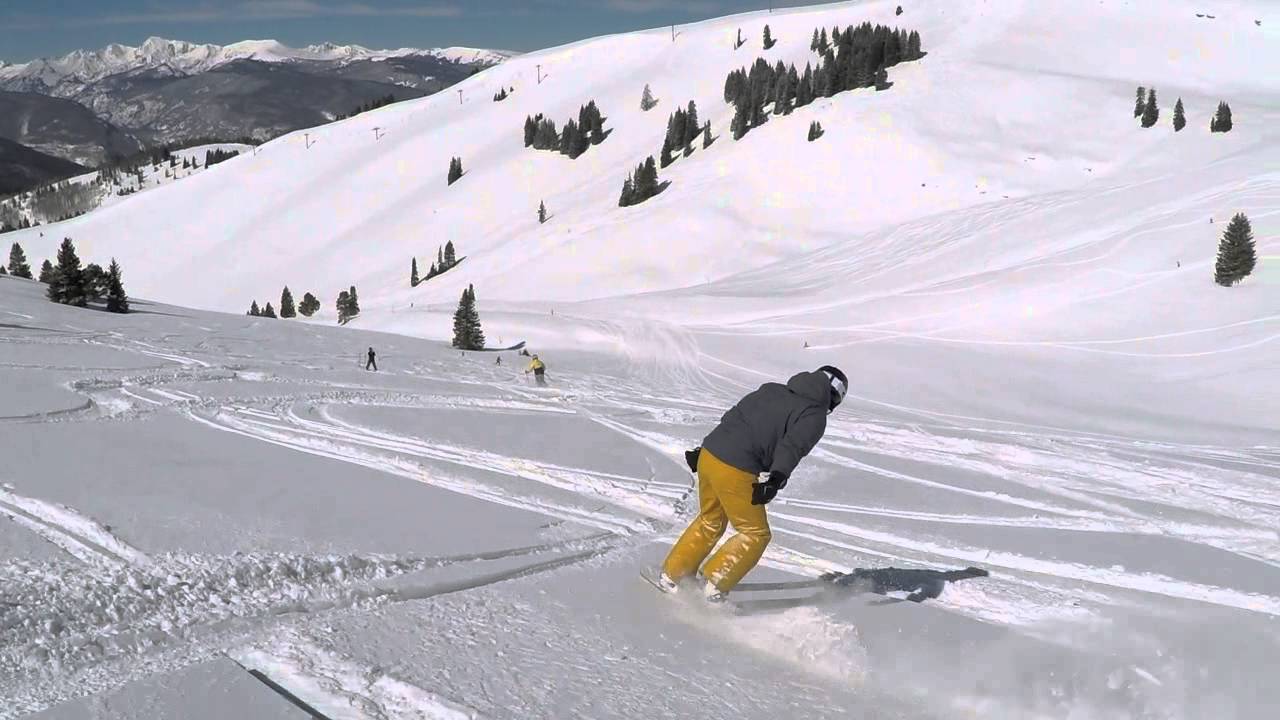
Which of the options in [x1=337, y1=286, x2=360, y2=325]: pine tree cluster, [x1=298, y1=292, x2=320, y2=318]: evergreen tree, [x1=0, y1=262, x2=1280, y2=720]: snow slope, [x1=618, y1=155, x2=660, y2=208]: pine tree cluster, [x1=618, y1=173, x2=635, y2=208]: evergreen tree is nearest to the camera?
[x1=0, y1=262, x2=1280, y2=720]: snow slope

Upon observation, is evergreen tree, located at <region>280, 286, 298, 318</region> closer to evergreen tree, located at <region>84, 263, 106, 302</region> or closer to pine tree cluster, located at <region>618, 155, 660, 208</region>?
pine tree cluster, located at <region>618, 155, 660, 208</region>

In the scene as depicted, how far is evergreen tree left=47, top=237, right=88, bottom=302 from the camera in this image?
121ft

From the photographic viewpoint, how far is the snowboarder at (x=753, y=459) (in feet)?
16.9

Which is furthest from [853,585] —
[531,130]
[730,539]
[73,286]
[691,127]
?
[531,130]

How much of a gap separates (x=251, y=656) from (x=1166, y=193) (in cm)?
5185

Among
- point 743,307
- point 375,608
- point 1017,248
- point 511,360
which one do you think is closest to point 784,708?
point 375,608

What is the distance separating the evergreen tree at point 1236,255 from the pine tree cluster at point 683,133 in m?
59.0

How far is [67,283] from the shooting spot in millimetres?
37406

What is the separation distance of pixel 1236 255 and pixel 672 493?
32.5m

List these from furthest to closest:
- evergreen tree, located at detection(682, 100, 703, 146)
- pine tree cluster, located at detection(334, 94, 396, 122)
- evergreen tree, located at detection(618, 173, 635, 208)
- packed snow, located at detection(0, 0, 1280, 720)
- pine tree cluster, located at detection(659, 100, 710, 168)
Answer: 1. pine tree cluster, located at detection(334, 94, 396, 122)
2. evergreen tree, located at detection(682, 100, 703, 146)
3. pine tree cluster, located at detection(659, 100, 710, 168)
4. evergreen tree, located at detection(618, 173, 635, 208)
5. packed snow, located at detection(0, 0, 1280, 720)

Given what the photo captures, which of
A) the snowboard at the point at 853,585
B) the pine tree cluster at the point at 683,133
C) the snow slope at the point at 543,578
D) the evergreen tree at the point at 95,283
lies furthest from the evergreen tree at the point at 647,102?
the snowboard at the point at 853,585

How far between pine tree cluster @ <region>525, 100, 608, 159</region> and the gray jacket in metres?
101

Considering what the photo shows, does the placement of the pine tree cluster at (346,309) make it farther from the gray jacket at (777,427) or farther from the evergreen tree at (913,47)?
the evergreen tree at (913,47)

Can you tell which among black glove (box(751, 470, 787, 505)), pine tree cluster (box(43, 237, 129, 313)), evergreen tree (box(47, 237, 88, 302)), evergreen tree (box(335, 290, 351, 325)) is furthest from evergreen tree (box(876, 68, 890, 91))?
black glove (box(751, 470, 787, 505))
